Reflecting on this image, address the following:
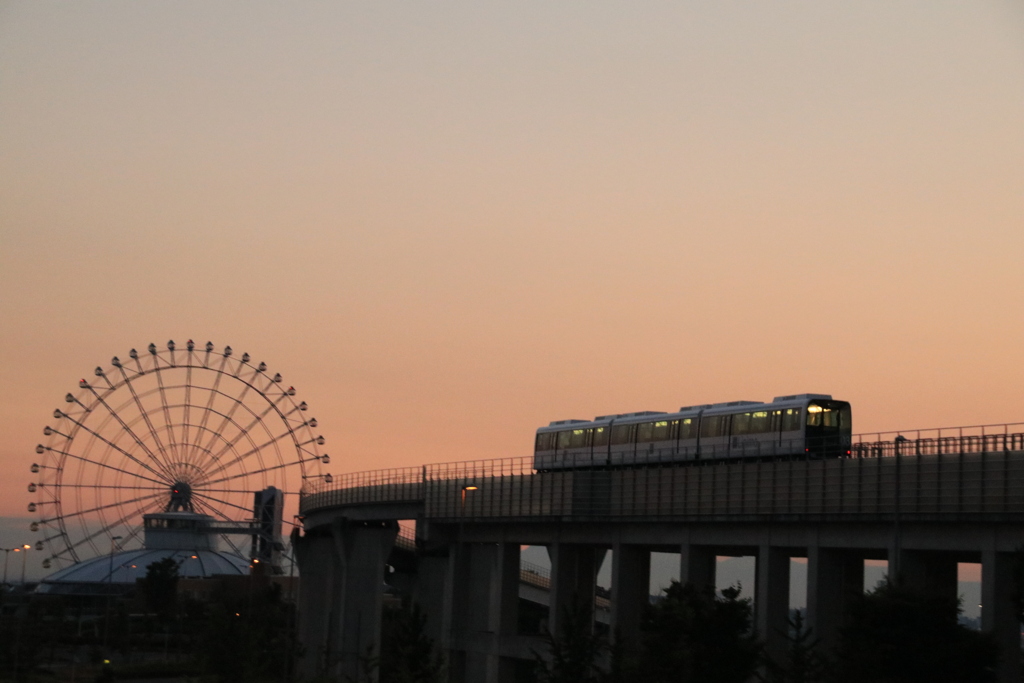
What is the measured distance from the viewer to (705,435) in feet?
235

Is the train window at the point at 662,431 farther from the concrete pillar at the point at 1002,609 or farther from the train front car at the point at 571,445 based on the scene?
the concrete pillar at the point at 1002,609

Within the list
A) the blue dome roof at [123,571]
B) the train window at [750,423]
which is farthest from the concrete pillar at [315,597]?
the blue dome roof at [123,571]

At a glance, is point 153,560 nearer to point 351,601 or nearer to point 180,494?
point 180,494

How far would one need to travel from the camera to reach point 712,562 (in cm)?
6862

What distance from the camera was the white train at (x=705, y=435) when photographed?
66.1 metres

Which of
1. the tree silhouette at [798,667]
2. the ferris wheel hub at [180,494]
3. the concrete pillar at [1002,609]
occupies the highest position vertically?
the ferris wheel hub at [180,494]

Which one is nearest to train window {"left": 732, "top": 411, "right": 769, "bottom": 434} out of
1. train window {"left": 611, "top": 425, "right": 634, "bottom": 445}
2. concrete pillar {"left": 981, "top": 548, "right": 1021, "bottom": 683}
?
train window {"left": 611, "top": 425, "right": 634, "bottom": 445}

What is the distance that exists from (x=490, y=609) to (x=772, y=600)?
24.1 metres

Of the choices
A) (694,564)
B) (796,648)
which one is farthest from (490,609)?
(796,648)

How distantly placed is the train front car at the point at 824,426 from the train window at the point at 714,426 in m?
5.42

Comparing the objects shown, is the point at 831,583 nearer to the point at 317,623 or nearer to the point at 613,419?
the point at 613,419

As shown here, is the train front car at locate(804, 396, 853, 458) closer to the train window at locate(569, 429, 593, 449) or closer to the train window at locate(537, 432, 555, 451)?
the train window at locate(569, 429, 593, 449)

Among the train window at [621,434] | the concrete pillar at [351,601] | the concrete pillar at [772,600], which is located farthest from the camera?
the concrete pillar at [351,601]

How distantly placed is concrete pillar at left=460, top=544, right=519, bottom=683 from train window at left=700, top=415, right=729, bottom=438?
1611 centimetres
